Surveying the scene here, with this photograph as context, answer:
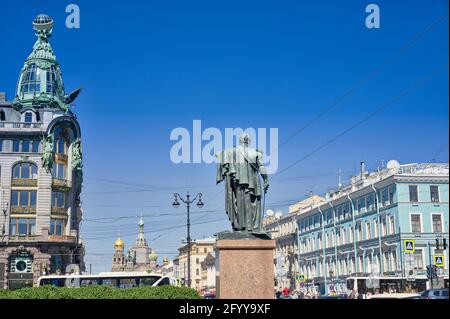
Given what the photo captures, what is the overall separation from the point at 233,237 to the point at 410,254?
39.7m

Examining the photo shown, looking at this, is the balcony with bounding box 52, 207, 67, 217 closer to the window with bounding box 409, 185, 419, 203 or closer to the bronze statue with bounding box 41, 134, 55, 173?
the bronze statue with bounding box 41, 134, 55, 173

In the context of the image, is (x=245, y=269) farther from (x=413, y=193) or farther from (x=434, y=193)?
(x=434, y=193)

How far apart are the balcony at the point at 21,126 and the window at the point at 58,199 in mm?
5866

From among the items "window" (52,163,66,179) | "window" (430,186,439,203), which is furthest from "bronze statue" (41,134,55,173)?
"window" (430,186,439,203)

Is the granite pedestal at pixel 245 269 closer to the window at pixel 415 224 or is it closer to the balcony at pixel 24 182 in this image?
the window at pixel 415 224

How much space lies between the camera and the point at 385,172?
5394 cm

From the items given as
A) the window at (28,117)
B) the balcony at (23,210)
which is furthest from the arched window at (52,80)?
the balcony at (23,210)

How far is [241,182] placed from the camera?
14.0 metres

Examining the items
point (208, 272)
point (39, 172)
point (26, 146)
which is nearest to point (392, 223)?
point (39, 172)

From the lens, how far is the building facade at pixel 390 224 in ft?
162

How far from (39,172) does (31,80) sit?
884cm

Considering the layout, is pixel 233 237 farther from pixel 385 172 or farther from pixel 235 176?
pixel 385 172
